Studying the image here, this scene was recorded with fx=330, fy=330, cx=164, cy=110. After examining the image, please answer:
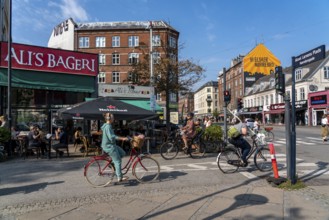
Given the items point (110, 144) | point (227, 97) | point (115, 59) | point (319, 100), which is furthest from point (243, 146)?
point (115, 59)

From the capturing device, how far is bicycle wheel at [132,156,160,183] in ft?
25.7

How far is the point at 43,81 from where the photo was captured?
1596cm

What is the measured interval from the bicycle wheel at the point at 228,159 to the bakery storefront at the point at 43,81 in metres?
10.2

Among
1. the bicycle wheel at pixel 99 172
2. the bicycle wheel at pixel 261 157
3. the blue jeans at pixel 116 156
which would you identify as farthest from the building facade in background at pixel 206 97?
the blue jeans at pixel 116 156

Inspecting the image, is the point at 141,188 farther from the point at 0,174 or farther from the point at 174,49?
the point at 174,49

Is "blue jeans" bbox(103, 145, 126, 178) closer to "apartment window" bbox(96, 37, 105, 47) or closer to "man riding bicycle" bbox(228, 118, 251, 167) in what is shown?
"man riding bicycle" bbox(228, 118, 251, 167)

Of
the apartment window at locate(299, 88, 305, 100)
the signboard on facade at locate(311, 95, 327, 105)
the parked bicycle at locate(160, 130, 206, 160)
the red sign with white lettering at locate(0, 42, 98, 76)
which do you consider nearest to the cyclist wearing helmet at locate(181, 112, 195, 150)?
the parked bicycle at locate(160, 130, 206, 160)

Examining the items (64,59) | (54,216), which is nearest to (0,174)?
(54,216)

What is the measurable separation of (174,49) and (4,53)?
11.8 meters

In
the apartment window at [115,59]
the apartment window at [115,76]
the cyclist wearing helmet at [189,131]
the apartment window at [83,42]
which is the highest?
the apartment window at [83,42]

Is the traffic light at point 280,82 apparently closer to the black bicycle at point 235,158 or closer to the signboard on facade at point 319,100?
the black bicycle at point 235,158

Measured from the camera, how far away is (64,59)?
54.9ft

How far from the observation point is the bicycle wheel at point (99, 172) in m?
7.48

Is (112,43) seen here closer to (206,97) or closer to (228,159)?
(228,159)
